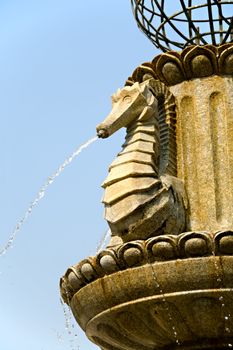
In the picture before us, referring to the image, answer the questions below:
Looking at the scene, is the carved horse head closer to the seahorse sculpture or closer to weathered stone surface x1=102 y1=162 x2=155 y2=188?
the seahorse sculpture

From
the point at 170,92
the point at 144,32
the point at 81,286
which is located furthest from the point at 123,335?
the point at 144,32

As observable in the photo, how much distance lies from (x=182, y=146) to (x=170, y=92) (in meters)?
0.62

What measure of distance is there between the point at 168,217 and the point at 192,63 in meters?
1.86

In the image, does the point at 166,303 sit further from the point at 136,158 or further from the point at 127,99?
the point at 127,99

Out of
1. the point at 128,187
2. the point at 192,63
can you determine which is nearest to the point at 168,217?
the point at 128,187

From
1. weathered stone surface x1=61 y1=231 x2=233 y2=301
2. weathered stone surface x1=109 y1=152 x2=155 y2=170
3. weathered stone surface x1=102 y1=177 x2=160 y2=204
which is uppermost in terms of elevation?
weathered stone surface x1=109 y1=152 x2=155 y2=170

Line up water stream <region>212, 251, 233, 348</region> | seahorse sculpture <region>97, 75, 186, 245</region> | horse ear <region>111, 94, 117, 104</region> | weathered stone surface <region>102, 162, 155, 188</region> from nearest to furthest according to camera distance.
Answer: water stream <region>212, 251, 233, 348</region>, seahorse sculpture <region>97, 75, 186, 245</region>, weathered stone surface <region>102, 162, 155, 188</region>, horse ear <region>111, 94, 117, 104</region>

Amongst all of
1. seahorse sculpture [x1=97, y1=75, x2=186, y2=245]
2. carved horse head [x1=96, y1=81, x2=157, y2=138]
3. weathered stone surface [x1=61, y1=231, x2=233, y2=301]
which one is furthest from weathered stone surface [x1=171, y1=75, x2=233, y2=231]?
weathered stone surface [x1=61, y1=231, x2=233, y2=301]

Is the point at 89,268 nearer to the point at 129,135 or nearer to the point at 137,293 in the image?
the point at 137,293

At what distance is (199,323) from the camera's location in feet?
28.0

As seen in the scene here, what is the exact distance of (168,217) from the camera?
8984 mm

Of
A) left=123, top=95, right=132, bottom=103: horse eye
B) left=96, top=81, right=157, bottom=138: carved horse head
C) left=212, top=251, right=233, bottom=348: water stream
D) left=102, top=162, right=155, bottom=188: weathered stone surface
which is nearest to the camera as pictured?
left=212, top=251, right=233, bottom=348: water stream

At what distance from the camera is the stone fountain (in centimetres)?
830

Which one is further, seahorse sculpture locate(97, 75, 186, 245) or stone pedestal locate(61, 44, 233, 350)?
seahorse sculpture locate(97, 75, 186, 245)
